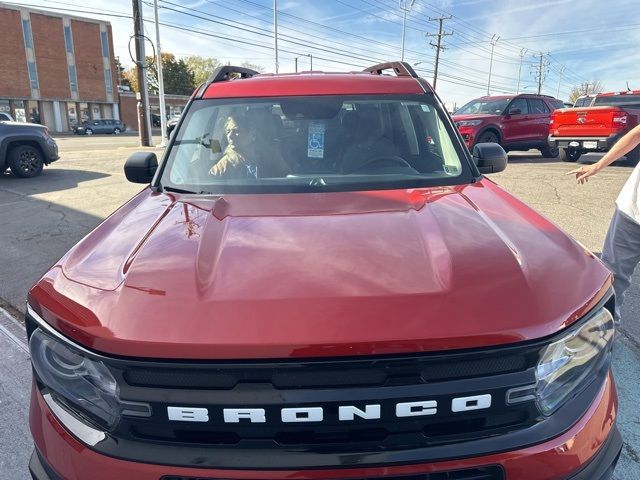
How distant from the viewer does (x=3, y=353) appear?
3.41 metres

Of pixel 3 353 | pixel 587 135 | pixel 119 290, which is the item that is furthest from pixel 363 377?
pixel 587 135

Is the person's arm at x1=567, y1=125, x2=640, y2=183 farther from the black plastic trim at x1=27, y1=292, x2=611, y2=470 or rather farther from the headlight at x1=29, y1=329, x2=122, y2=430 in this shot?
the headlight at x1=29, y1=329, x2=122, y2=430

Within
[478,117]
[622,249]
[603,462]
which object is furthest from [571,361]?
[478,117]

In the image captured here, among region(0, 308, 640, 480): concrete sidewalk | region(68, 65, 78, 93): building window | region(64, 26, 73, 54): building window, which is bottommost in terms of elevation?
region(0, 308, 640, 480): concrete sidewalk

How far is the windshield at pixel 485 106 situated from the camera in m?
13.7

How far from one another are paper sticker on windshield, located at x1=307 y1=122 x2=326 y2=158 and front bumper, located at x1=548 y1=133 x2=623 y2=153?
1145cm

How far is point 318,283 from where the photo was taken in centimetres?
137

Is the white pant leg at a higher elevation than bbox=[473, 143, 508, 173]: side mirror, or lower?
lower

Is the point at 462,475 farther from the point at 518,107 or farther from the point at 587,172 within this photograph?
the point at 518,107

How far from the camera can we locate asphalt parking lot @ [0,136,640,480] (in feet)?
8.45

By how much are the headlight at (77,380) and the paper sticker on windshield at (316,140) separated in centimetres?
163

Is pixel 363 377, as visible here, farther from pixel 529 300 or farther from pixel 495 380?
pixel 529 300

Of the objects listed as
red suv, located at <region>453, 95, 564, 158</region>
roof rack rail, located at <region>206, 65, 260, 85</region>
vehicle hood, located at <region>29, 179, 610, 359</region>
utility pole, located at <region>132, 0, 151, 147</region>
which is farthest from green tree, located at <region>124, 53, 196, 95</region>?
vehicle hood, located at <region>29, 179, 610, 359</region>

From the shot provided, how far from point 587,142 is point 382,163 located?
38.4ft
